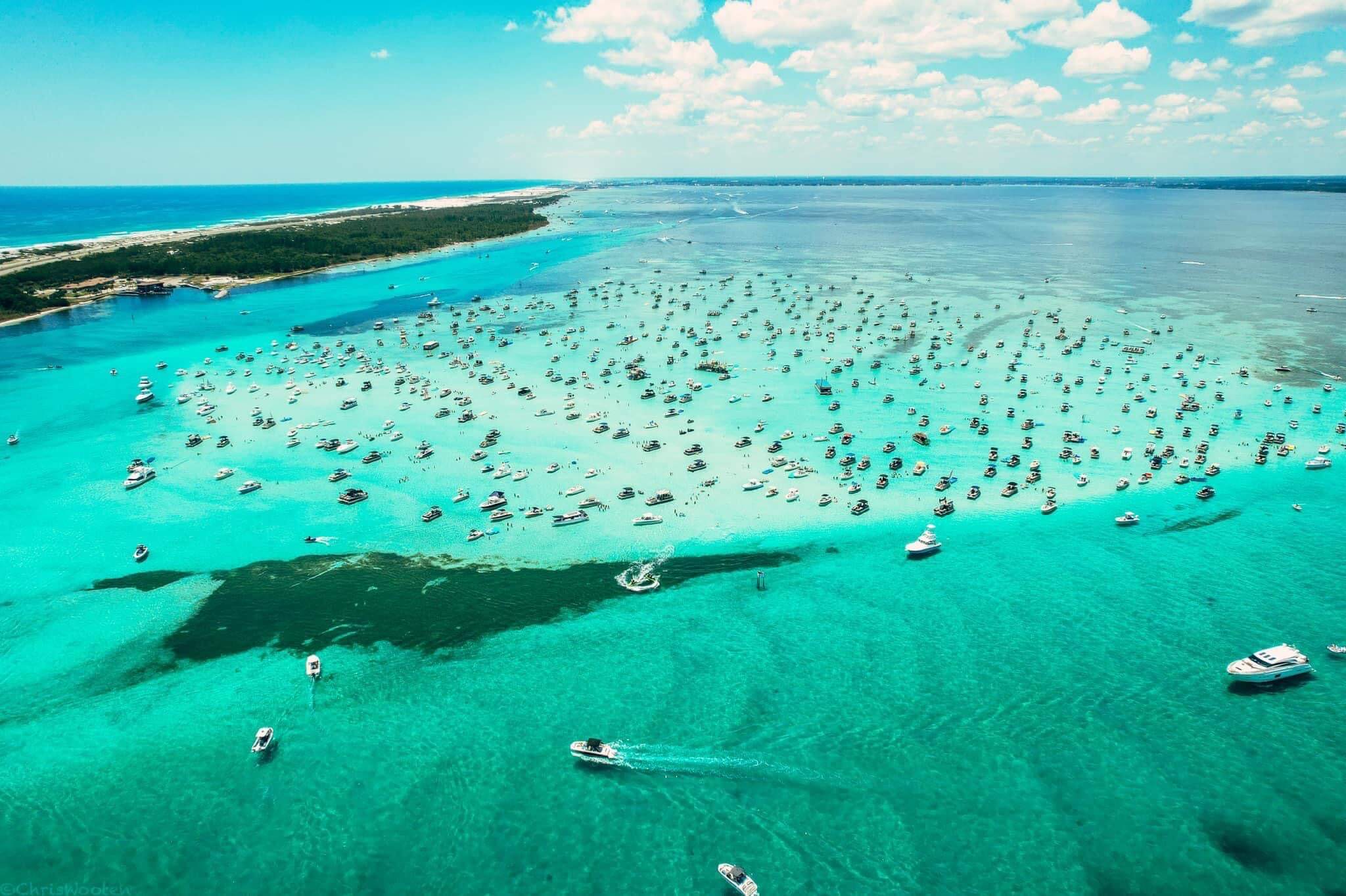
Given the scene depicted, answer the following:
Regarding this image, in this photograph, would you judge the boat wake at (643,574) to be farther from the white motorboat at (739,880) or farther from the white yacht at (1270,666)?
the white yacht at (1270,666)

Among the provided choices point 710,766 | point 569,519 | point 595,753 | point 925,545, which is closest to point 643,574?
point 569,519

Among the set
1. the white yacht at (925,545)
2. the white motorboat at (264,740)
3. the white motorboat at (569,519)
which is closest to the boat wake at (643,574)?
the white motorboat at (569,519)

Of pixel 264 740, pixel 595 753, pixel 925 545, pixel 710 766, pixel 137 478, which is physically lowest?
pixel 710 766

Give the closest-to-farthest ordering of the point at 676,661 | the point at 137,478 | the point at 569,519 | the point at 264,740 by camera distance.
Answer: the point at 264,740 → the point at 676,661 → the point at 569,519 → the point at 137,478

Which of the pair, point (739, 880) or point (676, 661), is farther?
point (676, 661)

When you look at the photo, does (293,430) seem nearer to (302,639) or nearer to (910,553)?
(302,639)

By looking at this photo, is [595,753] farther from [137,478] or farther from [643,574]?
[137,478]

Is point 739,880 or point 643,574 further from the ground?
point 643,574
